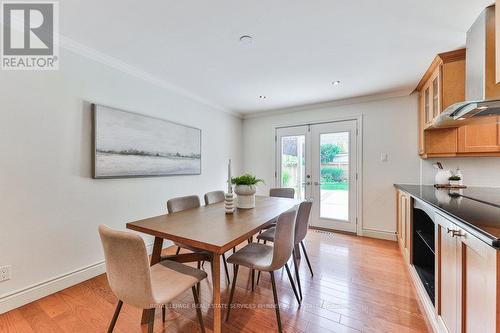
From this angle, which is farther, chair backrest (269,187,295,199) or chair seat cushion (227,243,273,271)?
chair backrest (269,187,295,199)

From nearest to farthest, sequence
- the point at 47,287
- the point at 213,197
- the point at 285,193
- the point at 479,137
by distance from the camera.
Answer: the point at 47,287
the point at 479,137
the point at 213,197
the point at 285,193

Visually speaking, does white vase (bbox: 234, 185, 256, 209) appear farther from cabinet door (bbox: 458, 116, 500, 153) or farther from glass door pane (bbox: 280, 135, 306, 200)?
cabinet door (bbox: 458, 116, 500, 153)

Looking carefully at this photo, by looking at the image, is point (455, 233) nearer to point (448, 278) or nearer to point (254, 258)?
point (448, 278)

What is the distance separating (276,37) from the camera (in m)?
1.93

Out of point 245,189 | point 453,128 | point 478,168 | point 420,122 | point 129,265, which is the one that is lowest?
point 129,265

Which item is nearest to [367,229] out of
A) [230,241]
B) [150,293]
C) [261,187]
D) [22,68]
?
[261,187]

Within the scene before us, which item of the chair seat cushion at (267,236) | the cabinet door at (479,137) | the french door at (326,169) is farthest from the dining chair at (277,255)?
the cabinet door at (479,137)

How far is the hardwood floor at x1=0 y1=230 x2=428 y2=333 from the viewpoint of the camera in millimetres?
1548

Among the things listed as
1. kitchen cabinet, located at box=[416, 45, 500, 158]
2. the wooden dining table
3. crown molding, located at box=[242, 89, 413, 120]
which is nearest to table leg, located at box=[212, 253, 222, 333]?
the wooden dining table

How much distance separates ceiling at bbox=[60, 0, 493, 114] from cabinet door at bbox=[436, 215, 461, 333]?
62.0 inches

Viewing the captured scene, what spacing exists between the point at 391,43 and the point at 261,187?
3.19 meters

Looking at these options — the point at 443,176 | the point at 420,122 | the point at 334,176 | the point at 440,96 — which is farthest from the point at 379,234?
the point at 440,96

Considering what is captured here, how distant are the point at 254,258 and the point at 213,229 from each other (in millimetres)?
448

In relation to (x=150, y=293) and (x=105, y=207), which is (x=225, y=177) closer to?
(x=105, y=207)
